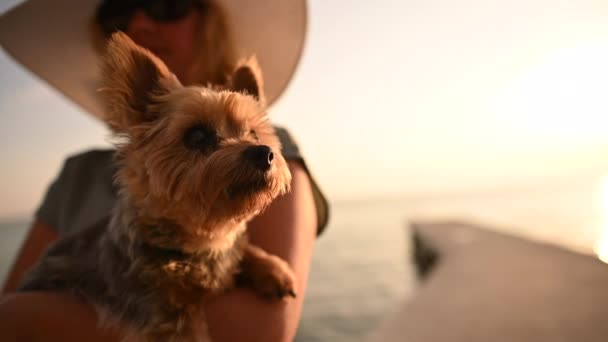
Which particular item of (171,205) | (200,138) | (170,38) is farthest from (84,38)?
(171,205)

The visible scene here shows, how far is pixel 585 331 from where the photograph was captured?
239 inches

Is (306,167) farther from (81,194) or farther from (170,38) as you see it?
(81,194)

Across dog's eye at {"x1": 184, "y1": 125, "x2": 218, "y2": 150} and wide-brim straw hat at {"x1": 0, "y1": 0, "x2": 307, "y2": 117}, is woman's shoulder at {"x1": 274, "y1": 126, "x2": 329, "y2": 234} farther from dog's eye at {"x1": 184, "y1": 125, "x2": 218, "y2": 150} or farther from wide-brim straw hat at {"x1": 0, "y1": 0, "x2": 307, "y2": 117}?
wide-brim straw hat at {"x1": 0, "y1": 0, "x2": 307, "y2": 117}

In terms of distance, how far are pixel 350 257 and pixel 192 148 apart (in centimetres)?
2446

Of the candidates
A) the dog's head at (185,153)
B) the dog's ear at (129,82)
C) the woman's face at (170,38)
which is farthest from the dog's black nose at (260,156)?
the woman's face at (170,38)

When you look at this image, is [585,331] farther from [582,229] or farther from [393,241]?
[393,241]

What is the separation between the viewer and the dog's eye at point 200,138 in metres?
1.73

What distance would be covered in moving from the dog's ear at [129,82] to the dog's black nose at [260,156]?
0.50m

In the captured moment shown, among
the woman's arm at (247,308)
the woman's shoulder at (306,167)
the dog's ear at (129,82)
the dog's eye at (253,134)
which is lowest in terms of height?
the woman's arm at (247,308)

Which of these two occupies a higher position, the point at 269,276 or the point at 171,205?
the point at 171,205

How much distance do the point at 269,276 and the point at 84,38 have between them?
2.11 metres

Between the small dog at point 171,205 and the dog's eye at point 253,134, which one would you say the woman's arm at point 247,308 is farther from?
the dog's eye at point 253,134

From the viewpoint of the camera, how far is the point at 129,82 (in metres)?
1.70

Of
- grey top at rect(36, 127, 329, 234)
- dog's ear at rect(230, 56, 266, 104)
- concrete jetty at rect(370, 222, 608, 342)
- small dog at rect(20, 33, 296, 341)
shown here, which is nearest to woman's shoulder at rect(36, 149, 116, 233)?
grey top at rect(36, 127, 329, 234)
